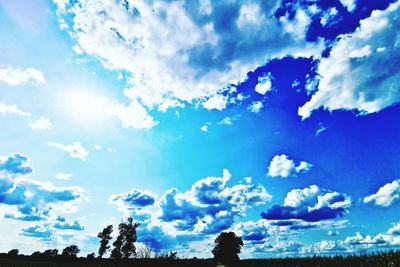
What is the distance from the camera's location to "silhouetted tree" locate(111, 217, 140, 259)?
122 meters

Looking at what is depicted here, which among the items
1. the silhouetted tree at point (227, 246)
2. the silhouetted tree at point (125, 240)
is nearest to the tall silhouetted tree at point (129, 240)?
the silhouetted tree at point (125, 240)

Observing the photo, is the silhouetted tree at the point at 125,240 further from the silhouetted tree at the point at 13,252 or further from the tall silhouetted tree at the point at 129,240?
the silhouetted tree at the point at 13,252

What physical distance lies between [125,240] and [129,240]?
159 centimetres

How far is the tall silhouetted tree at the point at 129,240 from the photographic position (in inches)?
4788

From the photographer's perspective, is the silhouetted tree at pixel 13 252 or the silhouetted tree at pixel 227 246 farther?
the silhouetted tree at pixel 13 252

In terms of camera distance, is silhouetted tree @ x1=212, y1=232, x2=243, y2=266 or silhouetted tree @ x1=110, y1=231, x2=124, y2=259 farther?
silhouetted tree @ x1=110, y1=231, x2=124, y2=259

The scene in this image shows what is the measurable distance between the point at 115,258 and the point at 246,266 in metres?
73.9

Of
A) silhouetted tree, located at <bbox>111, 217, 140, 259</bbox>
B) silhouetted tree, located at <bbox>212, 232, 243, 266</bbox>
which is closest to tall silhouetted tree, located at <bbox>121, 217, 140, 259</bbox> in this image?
silhouetted tree, located at <bbox>111, 217, 140, 259</bbox>

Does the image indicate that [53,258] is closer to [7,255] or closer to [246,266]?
[7,255]

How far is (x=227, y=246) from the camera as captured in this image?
104 m

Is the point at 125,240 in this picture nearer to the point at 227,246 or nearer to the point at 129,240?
the point at 129,240

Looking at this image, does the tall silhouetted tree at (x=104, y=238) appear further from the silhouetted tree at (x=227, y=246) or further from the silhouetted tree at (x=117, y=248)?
the silhouetted tree at (x=227, y=246)

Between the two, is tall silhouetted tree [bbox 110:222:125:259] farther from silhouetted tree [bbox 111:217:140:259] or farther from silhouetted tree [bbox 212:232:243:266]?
silhouetted tree [bbox 212:232:243:266]

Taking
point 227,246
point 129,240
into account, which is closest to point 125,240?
point 129,240
